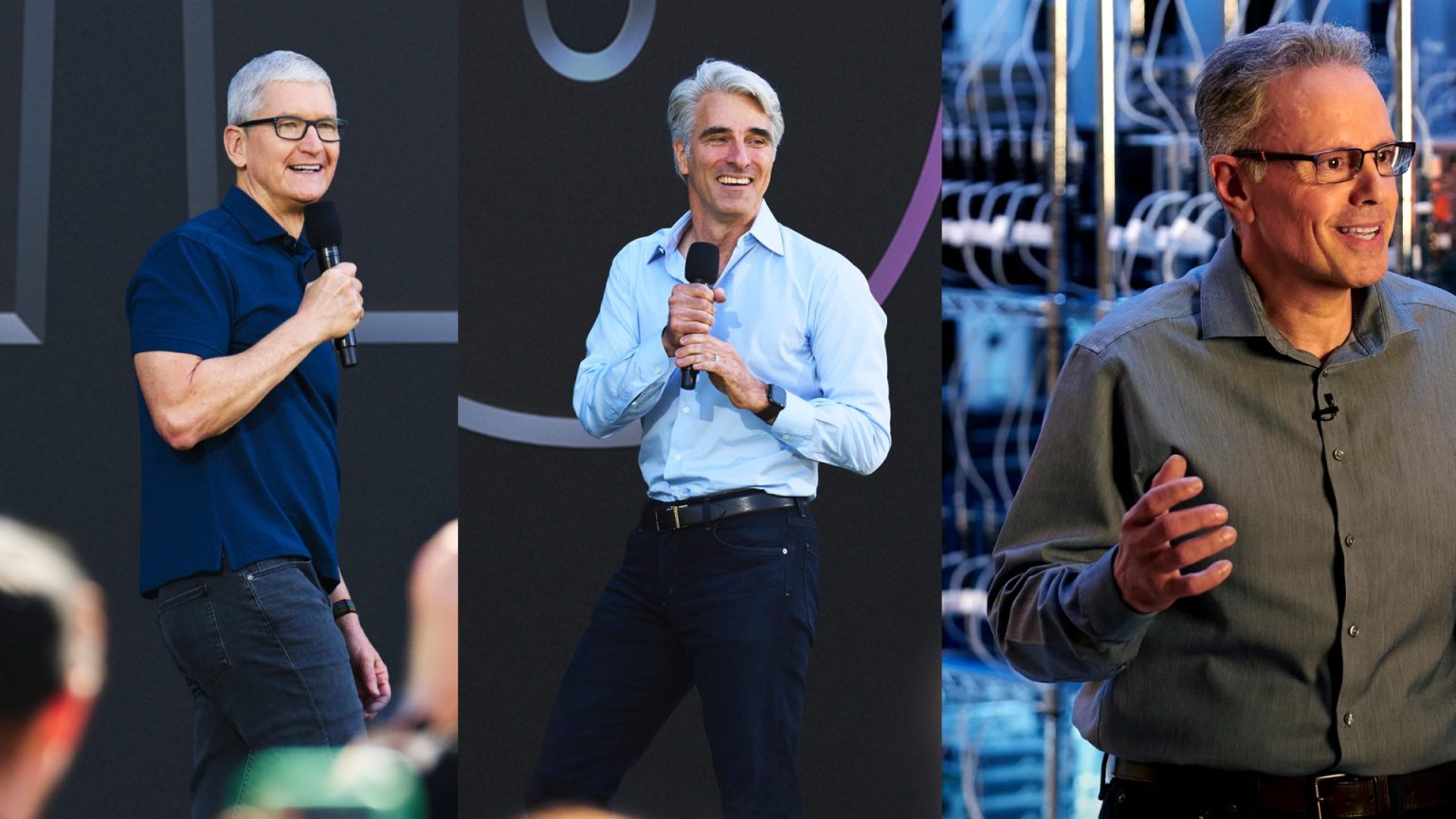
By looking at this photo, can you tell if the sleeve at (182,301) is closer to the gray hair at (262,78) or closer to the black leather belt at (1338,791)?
the gray hair at (262,78)

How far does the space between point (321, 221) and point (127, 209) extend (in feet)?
1.51

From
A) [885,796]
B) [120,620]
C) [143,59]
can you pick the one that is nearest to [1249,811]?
[885,796]

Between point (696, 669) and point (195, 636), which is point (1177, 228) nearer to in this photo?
point (696, 669)

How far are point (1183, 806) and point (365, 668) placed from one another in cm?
232

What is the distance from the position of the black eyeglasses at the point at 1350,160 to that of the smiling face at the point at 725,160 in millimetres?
1913

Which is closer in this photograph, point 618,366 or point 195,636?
point 195,636

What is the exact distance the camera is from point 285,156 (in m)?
3.73

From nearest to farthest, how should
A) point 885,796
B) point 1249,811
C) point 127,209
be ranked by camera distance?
point 1249,811 < point 127,209 < point 885,796

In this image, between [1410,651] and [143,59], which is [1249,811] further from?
[143,59]

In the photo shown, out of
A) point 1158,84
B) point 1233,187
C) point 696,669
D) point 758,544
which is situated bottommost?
point 696,669

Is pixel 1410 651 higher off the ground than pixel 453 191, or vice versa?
pixel 453 191

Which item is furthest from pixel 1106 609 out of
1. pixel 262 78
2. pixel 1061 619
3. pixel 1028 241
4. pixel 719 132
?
pixel 262 78

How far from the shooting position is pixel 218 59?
12.2ft

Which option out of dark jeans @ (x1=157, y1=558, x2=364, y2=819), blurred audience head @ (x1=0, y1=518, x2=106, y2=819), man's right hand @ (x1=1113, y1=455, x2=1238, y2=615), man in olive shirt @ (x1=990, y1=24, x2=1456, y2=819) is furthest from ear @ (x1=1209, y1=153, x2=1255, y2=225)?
blurred audience head @ (x1=0, y1=518, x2=106, y2=819)
